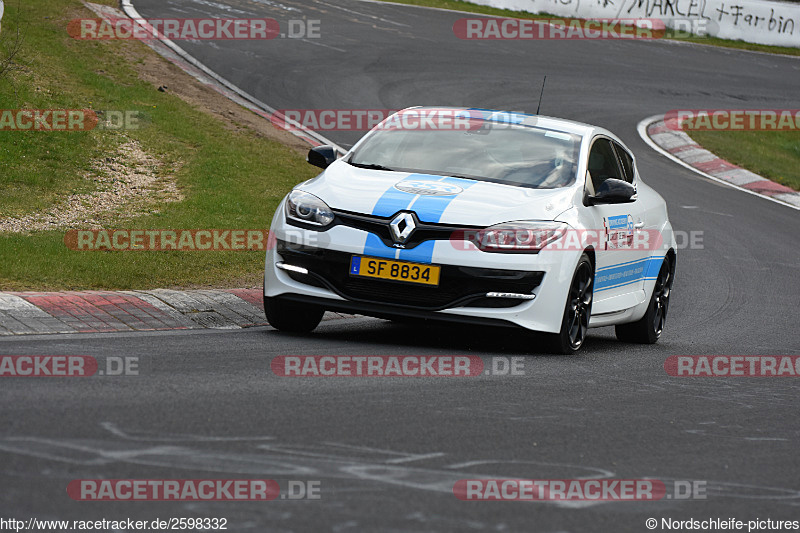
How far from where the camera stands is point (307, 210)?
8.45m

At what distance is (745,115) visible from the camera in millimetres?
26844

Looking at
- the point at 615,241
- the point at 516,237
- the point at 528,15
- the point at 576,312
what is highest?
the point at 516,237

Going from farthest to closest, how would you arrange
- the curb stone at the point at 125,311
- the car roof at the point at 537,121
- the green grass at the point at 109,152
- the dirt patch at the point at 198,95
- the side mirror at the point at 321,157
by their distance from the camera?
the dirt patch at the point at 198,95
the green grass at the point at 109,152
the car roof at the point at 537,121
the side mirror at the point at 321,157
the curb stone at the point at 125,311

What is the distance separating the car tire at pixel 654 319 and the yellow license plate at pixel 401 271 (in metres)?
3.12

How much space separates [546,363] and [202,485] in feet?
12.9

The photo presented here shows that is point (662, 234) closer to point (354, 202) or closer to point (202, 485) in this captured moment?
point (354, 202)

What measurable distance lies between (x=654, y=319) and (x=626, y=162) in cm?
138

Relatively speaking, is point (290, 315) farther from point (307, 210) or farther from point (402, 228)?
point (402, 228)

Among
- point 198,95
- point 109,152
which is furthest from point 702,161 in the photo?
point 109,152

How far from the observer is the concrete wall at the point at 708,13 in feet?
115

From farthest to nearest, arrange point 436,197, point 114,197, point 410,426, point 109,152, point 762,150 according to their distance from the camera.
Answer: point 762,150
point 109,152
point 114,197
point 436,197
point 410,426

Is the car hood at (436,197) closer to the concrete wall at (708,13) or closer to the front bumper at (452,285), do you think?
the front bumper at (452,285)

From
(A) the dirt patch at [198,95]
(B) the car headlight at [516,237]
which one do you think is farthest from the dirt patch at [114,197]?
(B) the car headlight at [516,237]

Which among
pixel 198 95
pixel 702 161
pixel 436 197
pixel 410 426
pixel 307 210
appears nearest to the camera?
pixel 410 426
